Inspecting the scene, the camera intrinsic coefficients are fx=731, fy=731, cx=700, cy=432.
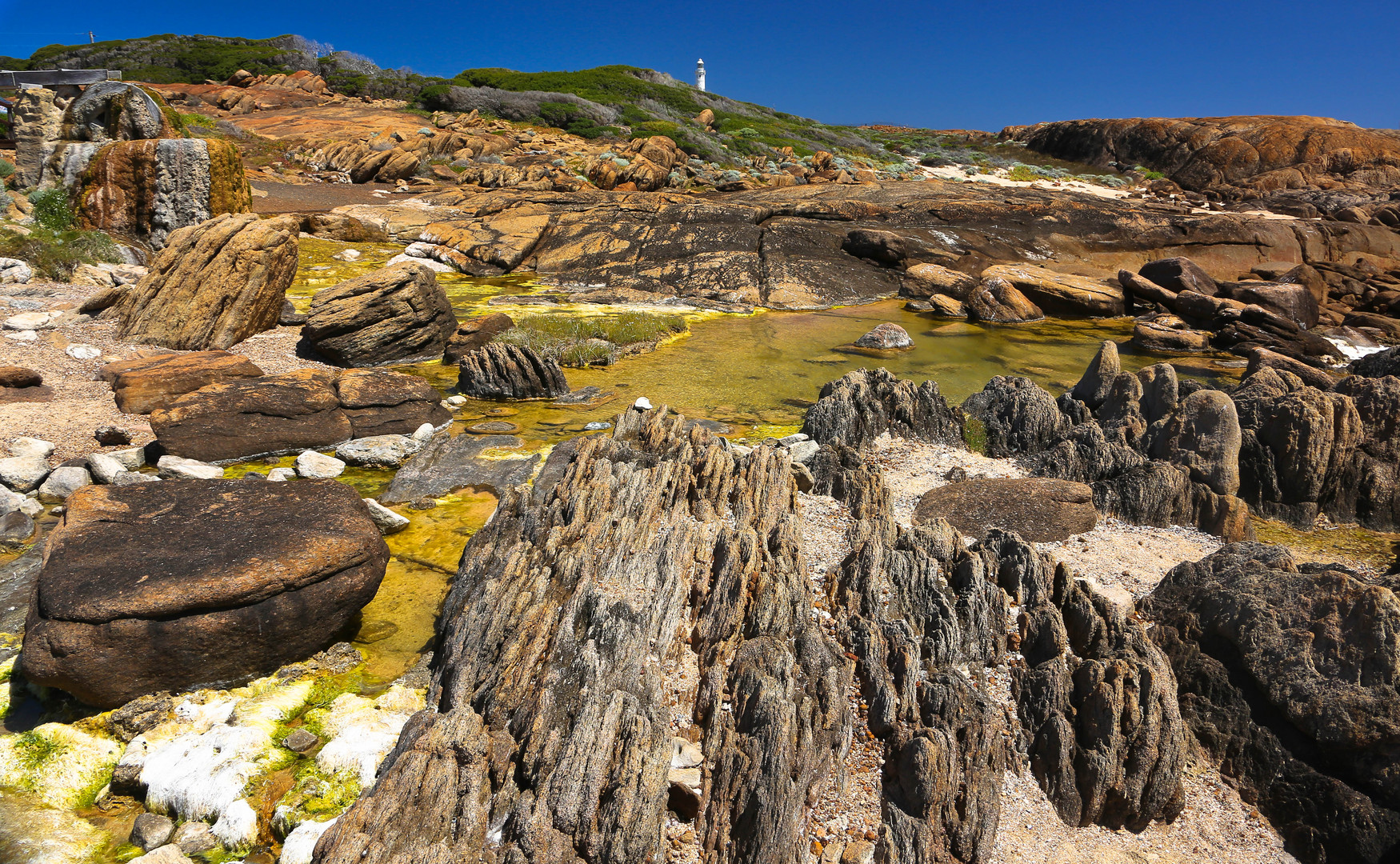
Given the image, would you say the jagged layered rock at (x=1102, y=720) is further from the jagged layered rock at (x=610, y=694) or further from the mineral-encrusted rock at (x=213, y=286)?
the mineral-encrusted rock at (x=213, y=286)

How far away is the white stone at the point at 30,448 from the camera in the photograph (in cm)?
777

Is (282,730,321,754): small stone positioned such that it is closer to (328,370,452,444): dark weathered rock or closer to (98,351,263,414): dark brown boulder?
(328,370,452,444): dark weathered rock

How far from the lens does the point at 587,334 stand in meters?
14.9

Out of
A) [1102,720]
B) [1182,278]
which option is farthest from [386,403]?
[1182,278]

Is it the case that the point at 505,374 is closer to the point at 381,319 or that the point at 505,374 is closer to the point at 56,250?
the point at 381,319

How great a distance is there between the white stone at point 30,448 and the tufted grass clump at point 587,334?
6.73m

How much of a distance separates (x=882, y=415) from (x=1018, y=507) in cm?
250

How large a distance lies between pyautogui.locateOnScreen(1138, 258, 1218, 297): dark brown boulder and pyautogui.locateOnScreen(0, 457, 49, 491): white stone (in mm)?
24859

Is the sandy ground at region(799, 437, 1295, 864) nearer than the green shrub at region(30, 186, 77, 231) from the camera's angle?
Yes

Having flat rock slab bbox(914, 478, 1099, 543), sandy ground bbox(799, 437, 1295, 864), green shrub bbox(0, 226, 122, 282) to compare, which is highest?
green shrub bbox(0, 226, 122, 282)

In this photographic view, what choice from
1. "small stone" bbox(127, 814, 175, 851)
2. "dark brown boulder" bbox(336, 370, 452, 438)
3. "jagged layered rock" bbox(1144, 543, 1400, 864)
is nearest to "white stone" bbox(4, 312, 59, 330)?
"dark brown boulder" bbox(336, 370, 452, 438)

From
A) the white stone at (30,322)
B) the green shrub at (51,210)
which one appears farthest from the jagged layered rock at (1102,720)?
the green shrub at (51,210)

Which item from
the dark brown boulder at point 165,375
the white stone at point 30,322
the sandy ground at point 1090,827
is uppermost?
the white stone at point 30,322

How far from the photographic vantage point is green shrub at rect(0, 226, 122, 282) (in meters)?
13.9
